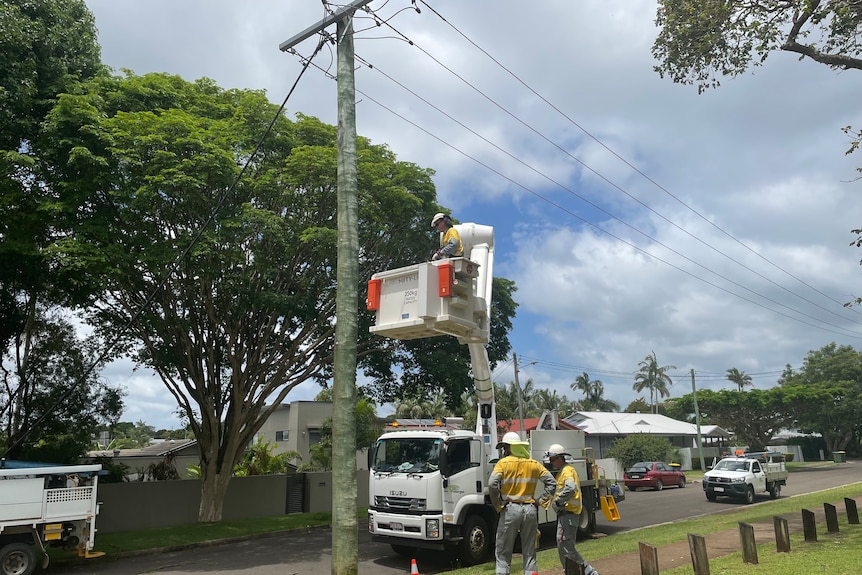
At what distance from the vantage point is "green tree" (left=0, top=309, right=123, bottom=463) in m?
18.6

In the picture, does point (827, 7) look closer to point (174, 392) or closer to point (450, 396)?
point (450, 396)

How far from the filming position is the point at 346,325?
7.58 meters

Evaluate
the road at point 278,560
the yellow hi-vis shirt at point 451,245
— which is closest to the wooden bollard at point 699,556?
the yellow hi-vis shirt at point 451,245

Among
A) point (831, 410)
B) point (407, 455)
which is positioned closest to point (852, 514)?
point (407, 455)

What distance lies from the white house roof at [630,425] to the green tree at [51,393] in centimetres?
3709

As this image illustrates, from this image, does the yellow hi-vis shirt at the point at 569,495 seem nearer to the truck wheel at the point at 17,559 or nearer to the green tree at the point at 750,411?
the truck wheel at the point at 17,559

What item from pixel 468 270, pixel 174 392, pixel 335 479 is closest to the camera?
pixel 335 479

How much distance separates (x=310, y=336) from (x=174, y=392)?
177 inches

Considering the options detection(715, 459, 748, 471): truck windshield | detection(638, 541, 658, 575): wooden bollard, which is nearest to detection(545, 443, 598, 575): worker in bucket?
detection(638, 541, 658, 575): wooden bollard

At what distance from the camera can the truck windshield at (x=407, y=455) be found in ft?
40.4


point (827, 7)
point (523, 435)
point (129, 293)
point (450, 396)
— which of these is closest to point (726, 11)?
point (827, 7)

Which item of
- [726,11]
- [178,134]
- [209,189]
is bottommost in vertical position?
[209,189]

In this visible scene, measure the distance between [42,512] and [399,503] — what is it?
638 centimetres

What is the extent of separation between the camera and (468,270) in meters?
8.88
